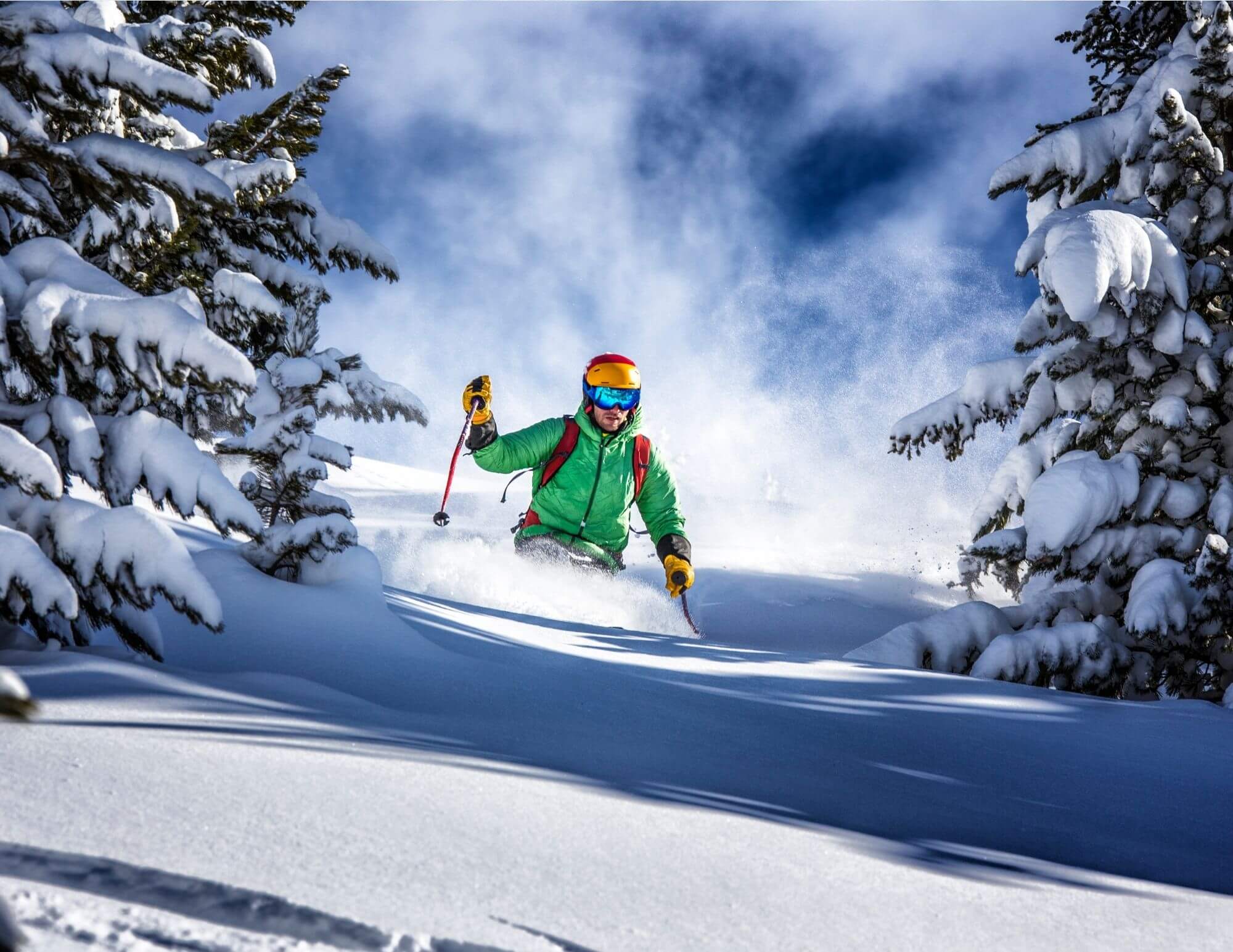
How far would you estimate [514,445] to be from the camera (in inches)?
324

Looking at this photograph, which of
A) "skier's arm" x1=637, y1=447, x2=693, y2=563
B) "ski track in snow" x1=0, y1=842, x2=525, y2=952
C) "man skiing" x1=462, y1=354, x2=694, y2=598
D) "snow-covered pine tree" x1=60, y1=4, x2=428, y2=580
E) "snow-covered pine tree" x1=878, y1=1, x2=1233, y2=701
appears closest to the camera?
"ski track in snow" x1=0, y1=842, x2=525, y2=952

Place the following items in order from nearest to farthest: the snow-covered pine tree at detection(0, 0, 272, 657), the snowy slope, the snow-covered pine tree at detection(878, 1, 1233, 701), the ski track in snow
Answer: the ski track in snow < the snowy slope < the snow-covered pine tree at detection(0, 0, 272, 657) < the snow-covered pine tree at detection(878, 1, 1233, 701)

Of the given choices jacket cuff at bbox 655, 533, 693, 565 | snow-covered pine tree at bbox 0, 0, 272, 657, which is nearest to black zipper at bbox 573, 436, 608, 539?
jacket cuff at bbox 655, 533, 693, 565

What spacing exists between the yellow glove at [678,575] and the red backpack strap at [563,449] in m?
1.46

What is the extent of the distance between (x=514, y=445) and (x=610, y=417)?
39.8 inches

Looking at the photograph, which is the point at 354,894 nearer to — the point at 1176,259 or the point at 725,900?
the point at 725,900

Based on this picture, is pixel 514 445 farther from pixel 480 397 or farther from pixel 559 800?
pixel 559 800

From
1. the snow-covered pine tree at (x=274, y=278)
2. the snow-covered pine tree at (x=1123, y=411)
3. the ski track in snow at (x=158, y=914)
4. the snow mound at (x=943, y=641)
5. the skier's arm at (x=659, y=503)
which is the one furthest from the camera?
the skier's arm at (x=659, y=503)

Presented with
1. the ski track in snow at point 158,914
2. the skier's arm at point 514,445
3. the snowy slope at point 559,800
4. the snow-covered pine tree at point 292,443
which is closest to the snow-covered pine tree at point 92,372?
the snowy slope at point 559,800

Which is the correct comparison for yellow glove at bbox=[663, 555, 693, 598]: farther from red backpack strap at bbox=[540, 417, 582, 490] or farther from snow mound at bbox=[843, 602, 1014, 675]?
snow mound at bbox=[843, 602, 1014, 675]

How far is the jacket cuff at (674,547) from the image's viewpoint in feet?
27.1

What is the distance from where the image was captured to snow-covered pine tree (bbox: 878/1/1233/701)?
19.1 ft

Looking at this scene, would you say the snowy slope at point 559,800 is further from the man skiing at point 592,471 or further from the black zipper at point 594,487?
the black zipper at point 594,487

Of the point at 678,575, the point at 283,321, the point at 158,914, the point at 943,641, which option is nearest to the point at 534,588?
the point at 678,575
